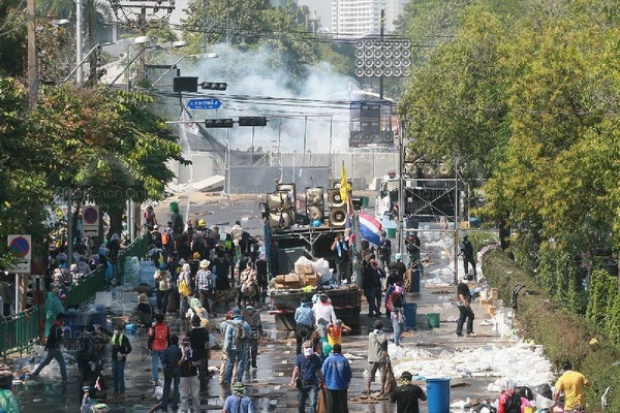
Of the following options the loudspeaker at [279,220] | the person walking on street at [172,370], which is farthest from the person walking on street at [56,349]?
the loudspeaker at [279,220]

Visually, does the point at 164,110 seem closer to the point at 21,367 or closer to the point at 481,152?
the point at 481,152

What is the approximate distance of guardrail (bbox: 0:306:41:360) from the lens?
3212cm

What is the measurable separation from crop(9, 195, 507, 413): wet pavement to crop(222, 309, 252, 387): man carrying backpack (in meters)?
0.39

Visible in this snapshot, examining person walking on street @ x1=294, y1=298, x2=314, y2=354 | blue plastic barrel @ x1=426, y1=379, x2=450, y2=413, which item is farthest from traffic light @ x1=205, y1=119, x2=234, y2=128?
blue plastic barrel @ x1=426, y1=379, x2=450, y2=413

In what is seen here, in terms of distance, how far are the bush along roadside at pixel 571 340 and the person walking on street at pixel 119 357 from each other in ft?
23.1

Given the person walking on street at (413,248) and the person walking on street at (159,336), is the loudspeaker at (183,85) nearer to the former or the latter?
the person walking on street at (413,248)

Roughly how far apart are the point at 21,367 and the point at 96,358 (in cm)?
453

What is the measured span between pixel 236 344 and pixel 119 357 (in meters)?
1.99

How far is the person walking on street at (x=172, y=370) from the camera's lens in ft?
87.1

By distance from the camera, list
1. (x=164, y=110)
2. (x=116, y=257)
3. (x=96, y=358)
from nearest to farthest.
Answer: (x=96, y=358) → (x=116, y=257) → (x=164, y=110)

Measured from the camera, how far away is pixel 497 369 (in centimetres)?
3008

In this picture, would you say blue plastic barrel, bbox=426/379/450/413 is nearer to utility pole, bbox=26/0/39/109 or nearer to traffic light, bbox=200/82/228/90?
utility pole, bbox=26/0/39/109

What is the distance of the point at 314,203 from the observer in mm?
44562

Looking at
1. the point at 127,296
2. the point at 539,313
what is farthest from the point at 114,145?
the point at 539,313
